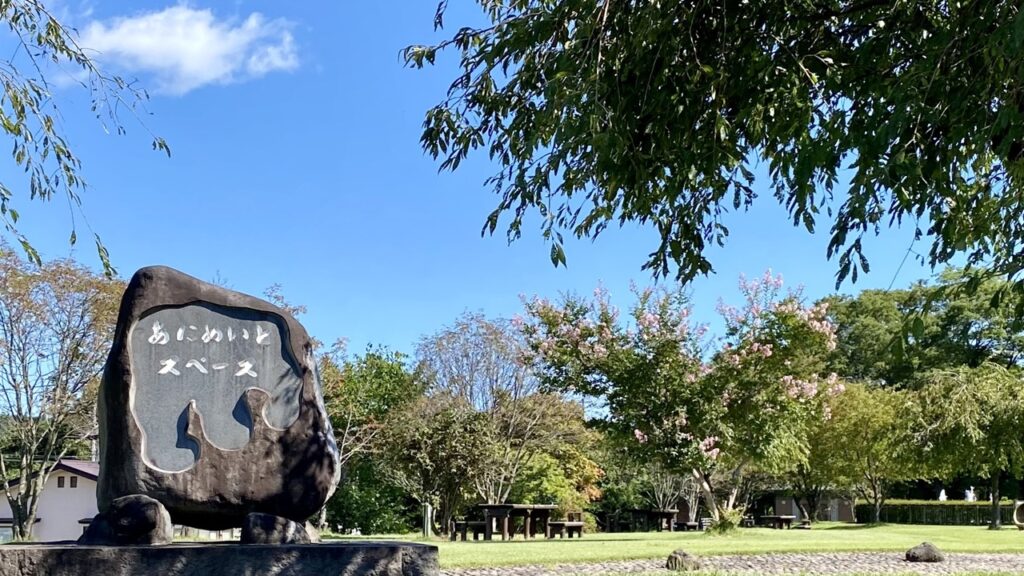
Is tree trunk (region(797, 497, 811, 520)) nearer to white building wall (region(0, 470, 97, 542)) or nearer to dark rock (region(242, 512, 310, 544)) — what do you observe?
white building wall (region(0, 470, 97, 542))

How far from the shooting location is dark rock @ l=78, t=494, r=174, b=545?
4781 millimetres

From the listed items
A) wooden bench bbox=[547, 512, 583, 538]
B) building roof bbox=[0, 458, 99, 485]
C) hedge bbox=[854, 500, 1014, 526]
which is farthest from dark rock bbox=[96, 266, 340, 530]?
hedge bbox=[854, 500, 1014, 526]

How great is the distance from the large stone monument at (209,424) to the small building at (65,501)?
2145 centimetres

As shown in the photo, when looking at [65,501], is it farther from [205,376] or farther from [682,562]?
[205,376]

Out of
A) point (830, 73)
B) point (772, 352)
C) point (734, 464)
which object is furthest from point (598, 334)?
point (830, 73)

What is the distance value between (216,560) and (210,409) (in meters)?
1.13

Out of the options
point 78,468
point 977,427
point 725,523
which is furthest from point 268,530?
point 78,468

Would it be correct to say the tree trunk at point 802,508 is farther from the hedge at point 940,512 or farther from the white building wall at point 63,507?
the white building wall at point 63,507

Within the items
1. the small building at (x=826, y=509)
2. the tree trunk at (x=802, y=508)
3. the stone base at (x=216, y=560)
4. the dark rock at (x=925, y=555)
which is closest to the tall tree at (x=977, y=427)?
the tree trunk at (x=802, y=508)

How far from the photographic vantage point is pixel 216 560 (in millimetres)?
4480

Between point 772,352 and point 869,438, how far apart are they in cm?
1304

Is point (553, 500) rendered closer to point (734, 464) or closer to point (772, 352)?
point (734, 464)

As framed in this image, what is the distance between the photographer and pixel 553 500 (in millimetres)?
22609

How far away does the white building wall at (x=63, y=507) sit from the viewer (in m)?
24.7
